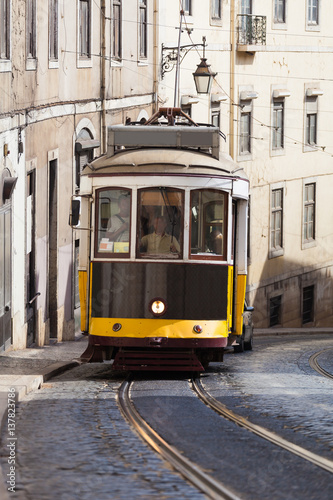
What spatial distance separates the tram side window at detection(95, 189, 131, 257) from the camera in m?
14.6

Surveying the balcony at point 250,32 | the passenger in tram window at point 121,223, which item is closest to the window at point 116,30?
the balcony at point 250,32

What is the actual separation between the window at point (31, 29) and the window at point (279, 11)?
16.4 metres

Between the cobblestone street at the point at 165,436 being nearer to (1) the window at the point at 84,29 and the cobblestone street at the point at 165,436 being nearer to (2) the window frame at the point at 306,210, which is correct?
(1) the window at the point at 84,29

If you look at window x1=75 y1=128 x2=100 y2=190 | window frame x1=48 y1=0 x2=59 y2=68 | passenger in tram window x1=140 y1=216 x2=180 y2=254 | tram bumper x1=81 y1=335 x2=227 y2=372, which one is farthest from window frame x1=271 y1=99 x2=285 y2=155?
tram bumper x1=81 y1=335 x2=227 y2=372

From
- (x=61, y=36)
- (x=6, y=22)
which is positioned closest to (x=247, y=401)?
(x=6, y=22)

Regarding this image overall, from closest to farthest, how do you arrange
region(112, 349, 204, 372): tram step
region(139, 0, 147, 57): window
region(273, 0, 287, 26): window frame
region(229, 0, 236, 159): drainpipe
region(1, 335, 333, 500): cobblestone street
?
region(1, 335, 333, 500): cobblestone street
region(112, 349, 204, 372): tram step
region(139, 0, 147, 57): window
region(229, 0, 236, 159): drainpipe
region(273, 0, 287, 26): window frame

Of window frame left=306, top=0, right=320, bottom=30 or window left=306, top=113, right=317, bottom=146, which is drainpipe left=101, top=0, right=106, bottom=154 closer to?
window frame left=306, top=0, right=320, bottom=30

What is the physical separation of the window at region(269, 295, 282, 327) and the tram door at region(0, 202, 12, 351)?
1798 cm

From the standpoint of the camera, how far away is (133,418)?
36.6ft

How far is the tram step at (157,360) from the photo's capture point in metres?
14.5

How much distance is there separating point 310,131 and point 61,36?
16660 millimetres

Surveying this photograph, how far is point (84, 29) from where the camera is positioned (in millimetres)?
23219

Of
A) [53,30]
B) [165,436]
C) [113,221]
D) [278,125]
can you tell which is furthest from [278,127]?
[165,436]

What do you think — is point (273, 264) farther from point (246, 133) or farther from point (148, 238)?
point (148, 238)
